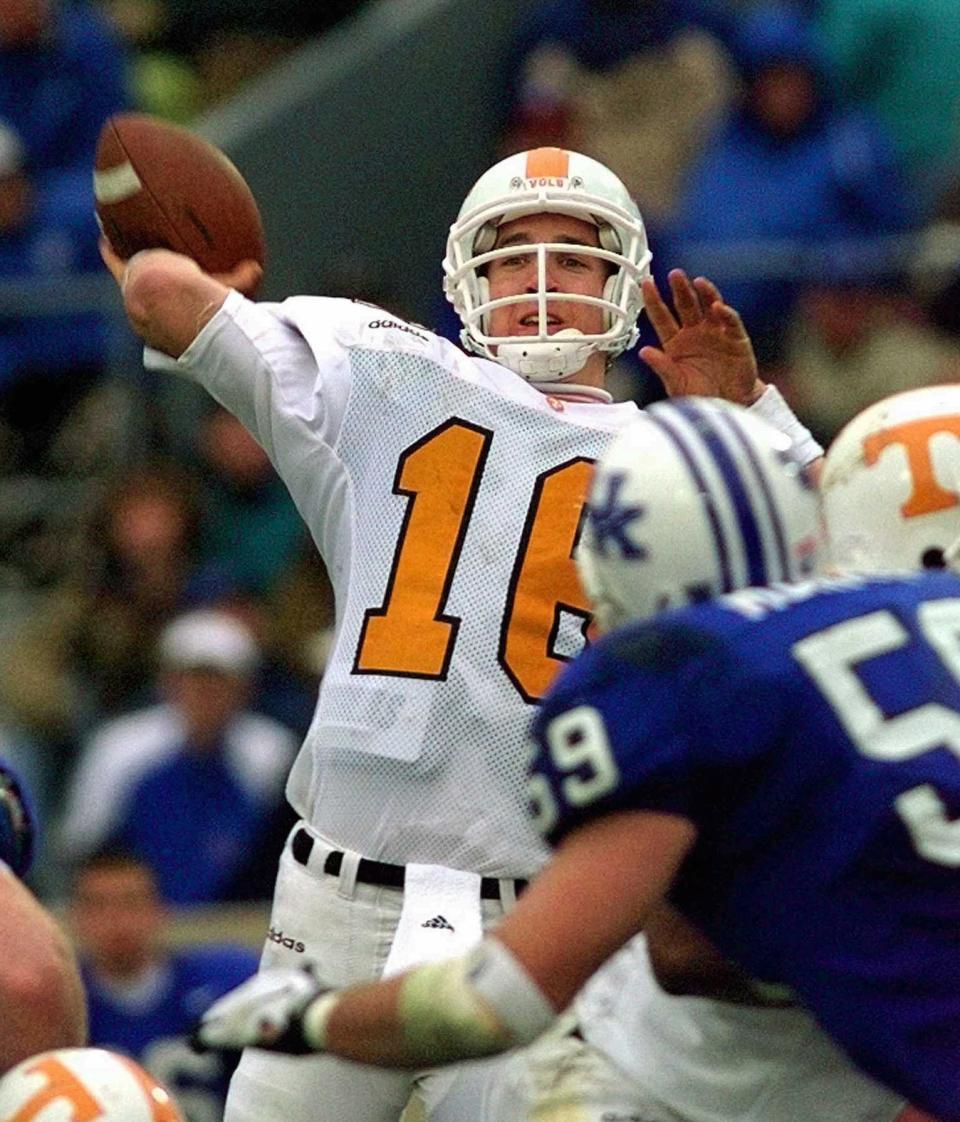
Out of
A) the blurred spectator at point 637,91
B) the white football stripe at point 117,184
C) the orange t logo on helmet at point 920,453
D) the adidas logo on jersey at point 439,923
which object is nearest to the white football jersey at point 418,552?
the adidas logo on jersey at point 439,923

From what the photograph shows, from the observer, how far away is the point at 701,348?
4.81 metres

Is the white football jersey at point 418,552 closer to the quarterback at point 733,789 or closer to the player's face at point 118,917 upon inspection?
the quarterback at point 733,789

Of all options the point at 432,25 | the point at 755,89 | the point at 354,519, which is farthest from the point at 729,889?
the point at 432,25

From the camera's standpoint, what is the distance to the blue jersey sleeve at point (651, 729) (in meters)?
3.29

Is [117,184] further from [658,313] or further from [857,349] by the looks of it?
[857,349]

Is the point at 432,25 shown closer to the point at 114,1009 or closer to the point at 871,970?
the point at 114,1009

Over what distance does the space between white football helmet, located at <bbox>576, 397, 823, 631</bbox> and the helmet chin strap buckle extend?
3.78 ft

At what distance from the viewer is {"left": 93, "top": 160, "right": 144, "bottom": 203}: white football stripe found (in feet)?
15.6

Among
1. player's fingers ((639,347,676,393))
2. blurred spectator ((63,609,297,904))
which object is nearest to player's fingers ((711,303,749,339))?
player's fingers ((639,347,676,393))

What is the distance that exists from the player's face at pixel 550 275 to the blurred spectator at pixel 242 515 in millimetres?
3899

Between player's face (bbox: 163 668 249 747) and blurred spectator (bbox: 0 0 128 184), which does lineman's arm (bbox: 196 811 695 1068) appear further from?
blurred spectator (bbox: 0 0 128 184)

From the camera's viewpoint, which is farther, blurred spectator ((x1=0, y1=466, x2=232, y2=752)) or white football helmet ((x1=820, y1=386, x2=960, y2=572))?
blurred spectator ((x1=0, y1=466, x2=232, y2=752))

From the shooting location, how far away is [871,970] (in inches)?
134

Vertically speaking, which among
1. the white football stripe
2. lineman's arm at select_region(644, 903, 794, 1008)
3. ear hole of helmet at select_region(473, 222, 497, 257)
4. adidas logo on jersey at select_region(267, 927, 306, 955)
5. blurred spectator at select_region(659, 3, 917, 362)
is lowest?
lineman's arm at select_region(644, 903, 794, 1008)
